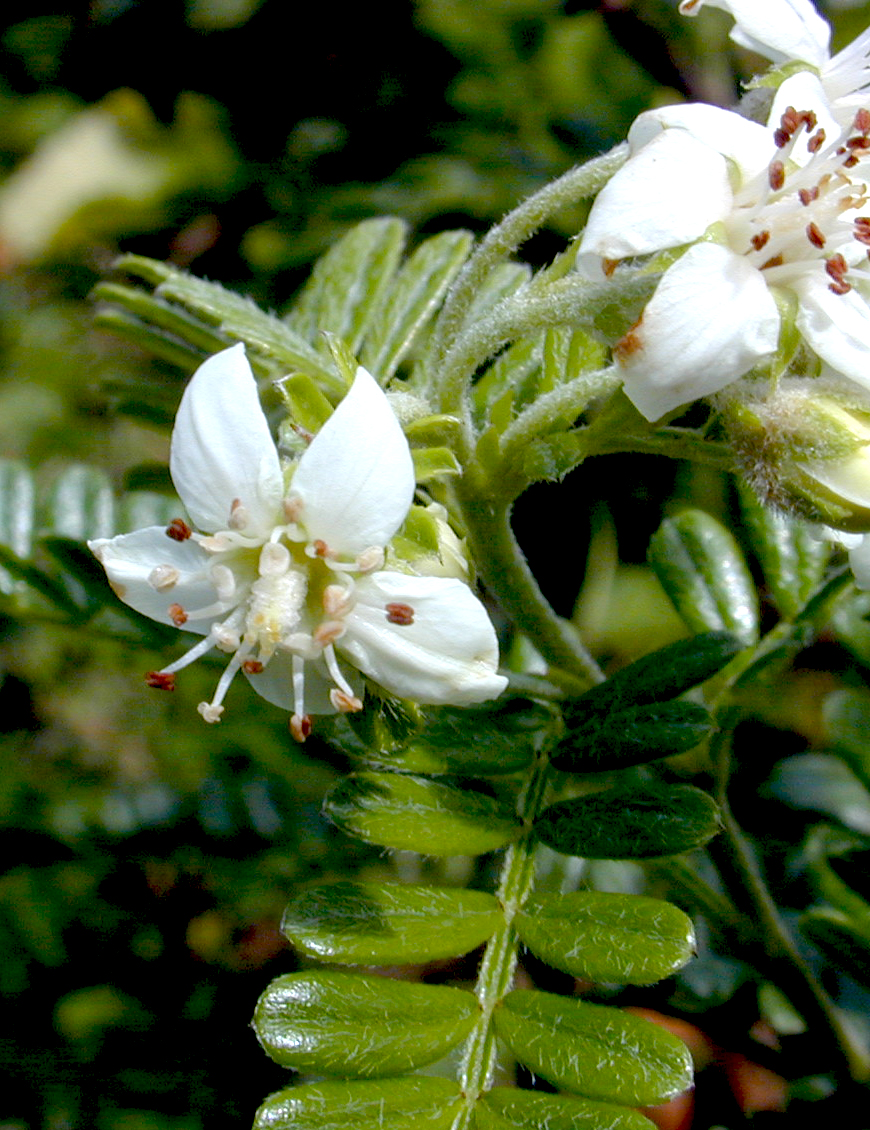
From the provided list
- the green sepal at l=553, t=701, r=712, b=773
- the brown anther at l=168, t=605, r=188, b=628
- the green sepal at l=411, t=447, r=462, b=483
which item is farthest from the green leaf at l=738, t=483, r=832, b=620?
the brown anther at l=168, t=605, r=188, b=628

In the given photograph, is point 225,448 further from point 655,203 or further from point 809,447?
point 809,447

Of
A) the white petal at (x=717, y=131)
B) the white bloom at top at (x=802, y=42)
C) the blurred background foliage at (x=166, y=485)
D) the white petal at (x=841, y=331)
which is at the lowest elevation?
the blurred background foliage at (x=166, y=485)

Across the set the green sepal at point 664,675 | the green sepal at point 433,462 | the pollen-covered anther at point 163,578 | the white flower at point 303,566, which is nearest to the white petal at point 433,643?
the white flower at point 303,566

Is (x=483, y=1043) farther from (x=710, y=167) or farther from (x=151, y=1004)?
(x=151, y=1004)

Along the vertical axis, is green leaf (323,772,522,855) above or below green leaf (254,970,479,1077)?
above

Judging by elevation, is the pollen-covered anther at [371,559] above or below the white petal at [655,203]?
below

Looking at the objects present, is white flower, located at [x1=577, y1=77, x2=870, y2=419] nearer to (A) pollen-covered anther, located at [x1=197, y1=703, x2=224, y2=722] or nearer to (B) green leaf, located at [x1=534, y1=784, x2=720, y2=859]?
(B) green leaf, located at [x1=534, y1=784, x2=720, y2=859]

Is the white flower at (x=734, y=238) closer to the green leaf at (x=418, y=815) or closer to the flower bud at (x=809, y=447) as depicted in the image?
the flower bud at (x=809, y=447)
